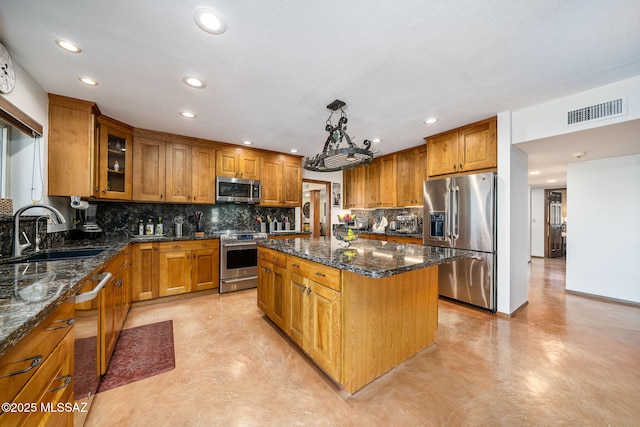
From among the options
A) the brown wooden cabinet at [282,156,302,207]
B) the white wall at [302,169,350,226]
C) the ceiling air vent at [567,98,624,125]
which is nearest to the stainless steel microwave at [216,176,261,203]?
the brown wooden cabinet at [282,156,302,207]

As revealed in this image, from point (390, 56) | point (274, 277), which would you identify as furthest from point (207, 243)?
point (390, 56)

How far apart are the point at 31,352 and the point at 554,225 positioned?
1012 cm

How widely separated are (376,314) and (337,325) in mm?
314

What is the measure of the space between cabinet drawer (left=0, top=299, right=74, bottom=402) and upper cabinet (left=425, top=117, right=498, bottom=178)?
4015 millimetres

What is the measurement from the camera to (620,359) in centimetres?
207

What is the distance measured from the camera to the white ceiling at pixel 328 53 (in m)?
1.48

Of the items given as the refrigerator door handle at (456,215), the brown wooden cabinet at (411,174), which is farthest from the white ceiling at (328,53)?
the brown wooden cabinet at (411,174)

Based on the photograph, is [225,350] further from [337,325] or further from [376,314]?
[376,314]

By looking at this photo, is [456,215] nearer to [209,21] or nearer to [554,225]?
[209,21]

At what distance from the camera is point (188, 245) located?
11.6 feet

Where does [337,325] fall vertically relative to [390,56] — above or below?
below

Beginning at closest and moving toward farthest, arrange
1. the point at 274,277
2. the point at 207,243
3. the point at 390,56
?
1. the point at 390,56
2. the point at 274,277
3. the point at 207,243

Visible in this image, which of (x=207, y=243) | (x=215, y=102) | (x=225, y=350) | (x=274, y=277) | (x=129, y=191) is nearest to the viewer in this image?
(x=225, y=350)

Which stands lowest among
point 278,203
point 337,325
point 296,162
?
point 337,325
